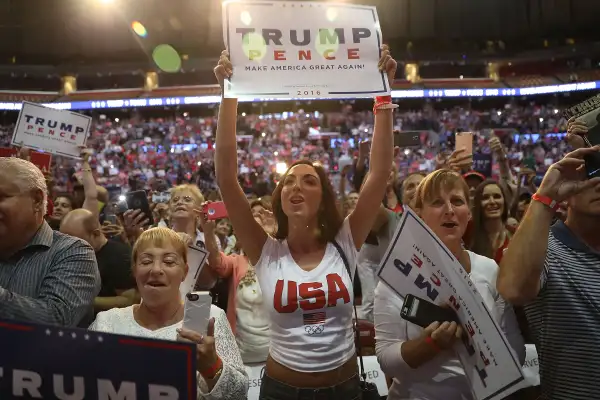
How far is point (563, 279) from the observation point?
5.27ft

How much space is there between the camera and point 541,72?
24109 mm

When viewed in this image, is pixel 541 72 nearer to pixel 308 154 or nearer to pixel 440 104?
pixel 440 104

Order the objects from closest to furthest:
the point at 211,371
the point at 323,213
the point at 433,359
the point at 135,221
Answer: the point at 211,371 < the point at 433,359 < the point at 323,213 < the point at 135,221

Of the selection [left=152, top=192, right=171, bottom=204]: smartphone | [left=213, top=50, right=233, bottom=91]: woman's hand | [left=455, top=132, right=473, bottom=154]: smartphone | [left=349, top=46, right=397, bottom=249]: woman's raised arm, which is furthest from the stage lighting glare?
[left=349, top=46, right=397, bottom=249]: woman's raised arm

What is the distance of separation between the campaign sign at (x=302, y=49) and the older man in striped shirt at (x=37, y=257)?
90 centimetres

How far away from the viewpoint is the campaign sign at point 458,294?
1510 millimetres

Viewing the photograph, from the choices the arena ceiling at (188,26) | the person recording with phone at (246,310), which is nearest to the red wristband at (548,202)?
the person recording with phone at (246,310)

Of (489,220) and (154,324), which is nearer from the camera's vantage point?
(154,324)

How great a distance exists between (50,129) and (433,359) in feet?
12.8

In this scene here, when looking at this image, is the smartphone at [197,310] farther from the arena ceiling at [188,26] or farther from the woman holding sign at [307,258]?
the arena ceiling at [188,26]

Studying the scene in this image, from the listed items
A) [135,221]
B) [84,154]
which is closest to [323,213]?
[135,221]

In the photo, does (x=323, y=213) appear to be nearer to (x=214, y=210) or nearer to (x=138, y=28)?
(x=214, y=210)

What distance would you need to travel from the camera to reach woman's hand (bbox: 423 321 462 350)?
5.18ft

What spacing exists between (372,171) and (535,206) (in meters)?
0.81
